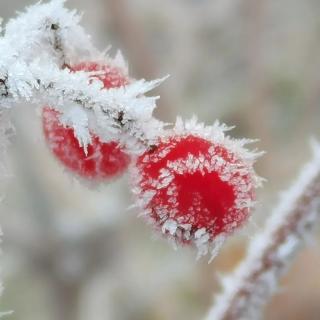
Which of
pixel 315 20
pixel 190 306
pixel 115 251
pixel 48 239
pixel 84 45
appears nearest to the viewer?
pixel 84 45

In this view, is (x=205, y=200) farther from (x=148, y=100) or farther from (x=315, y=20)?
(x=315, y=20)

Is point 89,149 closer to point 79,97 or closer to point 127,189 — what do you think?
point 79,97

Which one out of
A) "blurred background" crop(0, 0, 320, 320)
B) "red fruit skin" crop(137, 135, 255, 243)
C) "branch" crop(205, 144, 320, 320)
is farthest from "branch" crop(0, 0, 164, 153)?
"blurred background" crop(0, 0, 320, 320)

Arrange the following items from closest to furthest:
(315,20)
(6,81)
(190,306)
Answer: (6,81) → (190,306) → (315,20)

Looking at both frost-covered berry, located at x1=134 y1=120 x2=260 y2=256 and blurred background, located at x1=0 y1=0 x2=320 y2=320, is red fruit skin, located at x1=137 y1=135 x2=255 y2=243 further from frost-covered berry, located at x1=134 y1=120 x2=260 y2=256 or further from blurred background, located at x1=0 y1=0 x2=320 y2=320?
blurred background, located at x1=0 y1=0 x2=320 y2=320

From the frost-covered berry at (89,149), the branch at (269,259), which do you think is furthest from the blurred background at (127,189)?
the frost-covered berry at (89,149)

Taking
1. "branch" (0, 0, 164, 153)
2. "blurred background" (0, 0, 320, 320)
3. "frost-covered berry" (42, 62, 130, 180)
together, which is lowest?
"branch" (0, 0, 164, 153)

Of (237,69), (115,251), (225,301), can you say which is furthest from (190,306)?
(225,301)
